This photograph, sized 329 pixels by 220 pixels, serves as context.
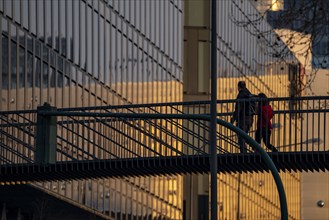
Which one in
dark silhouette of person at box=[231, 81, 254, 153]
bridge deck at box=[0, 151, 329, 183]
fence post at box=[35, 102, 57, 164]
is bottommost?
bridge deck at box=[0, 151, 329, 183]

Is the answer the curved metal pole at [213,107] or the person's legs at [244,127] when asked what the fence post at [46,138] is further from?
the person's legs at [244,127]

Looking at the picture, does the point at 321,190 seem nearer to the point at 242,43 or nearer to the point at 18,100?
the point at 242,43

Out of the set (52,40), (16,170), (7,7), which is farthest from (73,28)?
(16,170)

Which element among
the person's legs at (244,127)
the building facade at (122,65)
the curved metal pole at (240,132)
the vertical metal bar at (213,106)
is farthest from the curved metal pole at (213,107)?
the person's legs at (244,127)

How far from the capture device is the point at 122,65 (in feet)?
181

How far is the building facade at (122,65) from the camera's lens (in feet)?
148

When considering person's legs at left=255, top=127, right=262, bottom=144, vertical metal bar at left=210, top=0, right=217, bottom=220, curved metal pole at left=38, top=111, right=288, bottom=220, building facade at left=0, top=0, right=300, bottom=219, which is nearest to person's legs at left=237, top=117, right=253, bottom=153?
person's legs at left=255, top=127, right=262, bottom=144

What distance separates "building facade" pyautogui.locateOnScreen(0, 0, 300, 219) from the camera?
45094 millimetres

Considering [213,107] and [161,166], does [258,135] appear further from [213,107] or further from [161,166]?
[213,107]

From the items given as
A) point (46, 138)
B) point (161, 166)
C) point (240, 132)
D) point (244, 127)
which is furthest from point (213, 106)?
point (161, 166)

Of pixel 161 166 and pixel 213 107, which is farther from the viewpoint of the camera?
pixel 161 166

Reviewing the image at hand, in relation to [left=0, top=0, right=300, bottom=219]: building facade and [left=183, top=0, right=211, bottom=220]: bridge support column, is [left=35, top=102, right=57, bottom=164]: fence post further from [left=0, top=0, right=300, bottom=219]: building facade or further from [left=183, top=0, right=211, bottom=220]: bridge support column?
[left=183, top=0, right=211, bottom=220]: bridge support column

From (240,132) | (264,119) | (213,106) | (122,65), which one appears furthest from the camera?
(122,65)

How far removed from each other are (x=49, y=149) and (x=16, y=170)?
A: 8.79 metres
